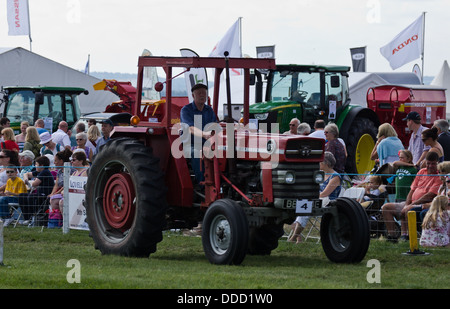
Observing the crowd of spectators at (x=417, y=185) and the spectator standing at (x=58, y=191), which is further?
the spectator standing at (x=58, y=191)

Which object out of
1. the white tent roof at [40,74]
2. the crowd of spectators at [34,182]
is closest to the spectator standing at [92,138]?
the crowd of spectators at [34,182]

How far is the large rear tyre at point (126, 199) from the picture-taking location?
10047mm

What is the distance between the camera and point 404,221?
1174 centimetres

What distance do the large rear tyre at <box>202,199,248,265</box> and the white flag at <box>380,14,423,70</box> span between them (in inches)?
820

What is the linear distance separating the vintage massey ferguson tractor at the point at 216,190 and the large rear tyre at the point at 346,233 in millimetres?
11

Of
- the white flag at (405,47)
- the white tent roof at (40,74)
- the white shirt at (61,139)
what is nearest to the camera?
the white shirt at (61,139)

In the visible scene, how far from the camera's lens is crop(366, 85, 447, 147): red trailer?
73.2ft

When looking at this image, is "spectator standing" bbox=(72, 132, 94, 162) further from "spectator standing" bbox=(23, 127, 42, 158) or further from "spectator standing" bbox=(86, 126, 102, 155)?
"spectator standing" bbox=(23, 127, 42, 158)

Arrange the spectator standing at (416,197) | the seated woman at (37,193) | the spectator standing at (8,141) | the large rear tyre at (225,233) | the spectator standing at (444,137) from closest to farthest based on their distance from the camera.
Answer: the large rear tyre at (225,233)
the spectator standing at (416,197)
the spectator standing at (444,137)
the seated woman at (37,193)
the spectator standing at (8,141)

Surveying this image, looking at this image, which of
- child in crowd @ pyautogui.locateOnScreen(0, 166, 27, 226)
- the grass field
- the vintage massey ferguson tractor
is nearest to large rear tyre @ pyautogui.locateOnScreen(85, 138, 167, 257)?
the vintage massey ferguson tractor

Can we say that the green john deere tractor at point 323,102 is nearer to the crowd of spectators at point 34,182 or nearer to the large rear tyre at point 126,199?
the crowd of spectators at point 34,182
